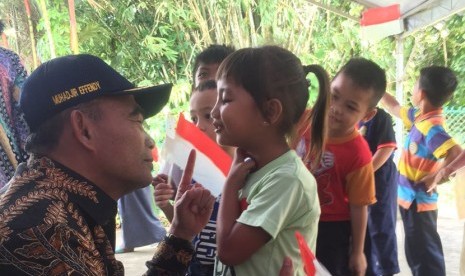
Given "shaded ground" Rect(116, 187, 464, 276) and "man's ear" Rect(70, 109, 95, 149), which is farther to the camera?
"shaded ground" Rect(116, 187, 464, 276)

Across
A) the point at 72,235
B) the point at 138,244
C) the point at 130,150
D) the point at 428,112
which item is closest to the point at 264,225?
the point at 130,150

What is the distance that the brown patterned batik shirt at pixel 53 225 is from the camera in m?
0.84

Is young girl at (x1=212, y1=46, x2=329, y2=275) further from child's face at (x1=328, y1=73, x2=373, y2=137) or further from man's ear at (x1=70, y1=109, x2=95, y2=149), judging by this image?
child's face at (x1=328, y1=73, x2=373, y2=137)

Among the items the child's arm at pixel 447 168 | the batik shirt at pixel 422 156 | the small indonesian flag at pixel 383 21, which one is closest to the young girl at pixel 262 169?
the child's arm at pixel 447 168

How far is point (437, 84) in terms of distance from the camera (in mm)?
3252

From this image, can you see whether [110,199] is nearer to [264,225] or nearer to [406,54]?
[264,225]

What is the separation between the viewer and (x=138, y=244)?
4086mm

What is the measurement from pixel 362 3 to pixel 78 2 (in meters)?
4.42

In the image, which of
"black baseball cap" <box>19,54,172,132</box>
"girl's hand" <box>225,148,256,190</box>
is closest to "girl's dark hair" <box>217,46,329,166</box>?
"girl's hand" <box>225,148,256,190</box>

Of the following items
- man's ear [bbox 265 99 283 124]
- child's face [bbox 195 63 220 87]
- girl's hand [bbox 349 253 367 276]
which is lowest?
girl's hand [bbox 349 253 367 276]

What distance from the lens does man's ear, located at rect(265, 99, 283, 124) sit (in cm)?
140

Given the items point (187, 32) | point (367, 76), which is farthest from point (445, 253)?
point (187, 32)

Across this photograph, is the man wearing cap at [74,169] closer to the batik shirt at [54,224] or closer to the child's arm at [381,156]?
the batik shirt at [54,224]

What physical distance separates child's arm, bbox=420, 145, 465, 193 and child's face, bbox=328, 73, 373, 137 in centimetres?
123
